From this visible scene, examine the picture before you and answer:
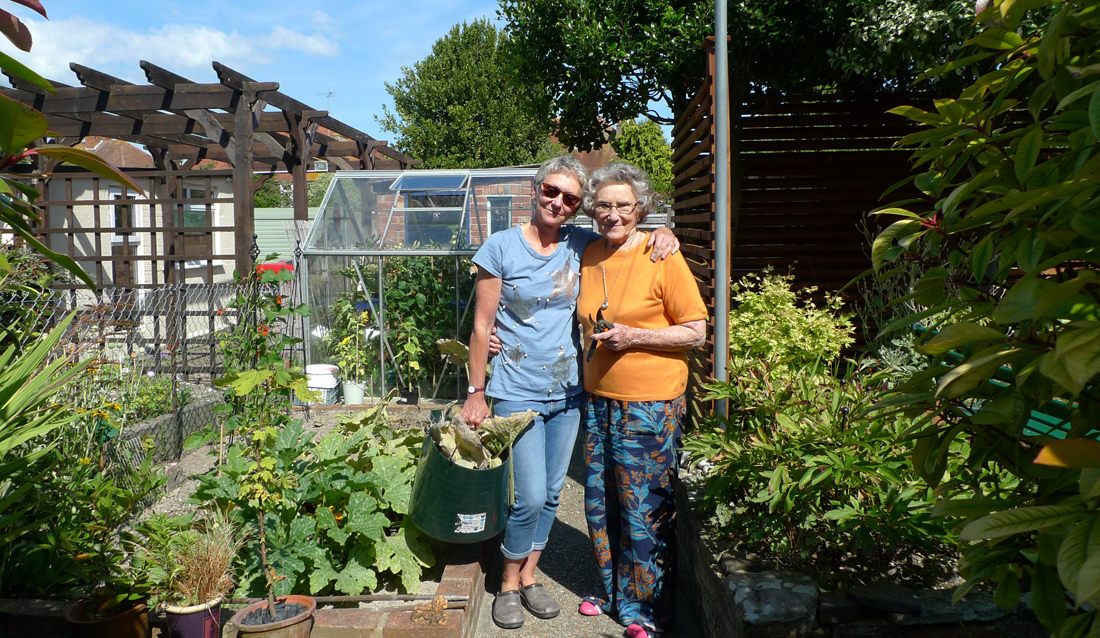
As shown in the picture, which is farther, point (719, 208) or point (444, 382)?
point (444, 382)

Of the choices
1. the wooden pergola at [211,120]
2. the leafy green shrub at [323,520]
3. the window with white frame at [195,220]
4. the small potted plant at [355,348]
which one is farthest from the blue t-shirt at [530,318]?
the window with white frame at [195,220]

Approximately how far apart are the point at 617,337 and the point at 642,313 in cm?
15

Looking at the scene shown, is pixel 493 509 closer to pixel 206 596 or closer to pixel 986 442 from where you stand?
pixel 206 596

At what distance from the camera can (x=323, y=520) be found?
9.31 ft

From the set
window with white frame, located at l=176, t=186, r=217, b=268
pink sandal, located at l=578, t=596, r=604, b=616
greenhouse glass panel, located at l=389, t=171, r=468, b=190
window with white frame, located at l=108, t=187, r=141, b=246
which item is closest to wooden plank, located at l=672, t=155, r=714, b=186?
pink sandal, located at l=578, t=596, r=604, b=616

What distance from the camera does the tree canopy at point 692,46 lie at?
170 inches

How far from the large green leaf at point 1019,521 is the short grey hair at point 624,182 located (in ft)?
6.95

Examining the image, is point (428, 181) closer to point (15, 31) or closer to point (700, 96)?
point (700, 96)

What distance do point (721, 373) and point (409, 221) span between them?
4.99m

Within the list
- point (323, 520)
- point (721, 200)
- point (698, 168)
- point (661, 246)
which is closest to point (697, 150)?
point (698, 168)

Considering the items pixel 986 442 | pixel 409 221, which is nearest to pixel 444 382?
pixel 409 221

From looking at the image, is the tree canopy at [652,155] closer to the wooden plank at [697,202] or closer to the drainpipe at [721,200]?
the wooden plank at [697,202]

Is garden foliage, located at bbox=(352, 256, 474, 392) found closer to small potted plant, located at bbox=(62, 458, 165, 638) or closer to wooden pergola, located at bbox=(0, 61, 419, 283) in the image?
wooden pergola, located at bbox=(0, 61, 419, 283)

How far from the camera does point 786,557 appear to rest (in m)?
2.48
